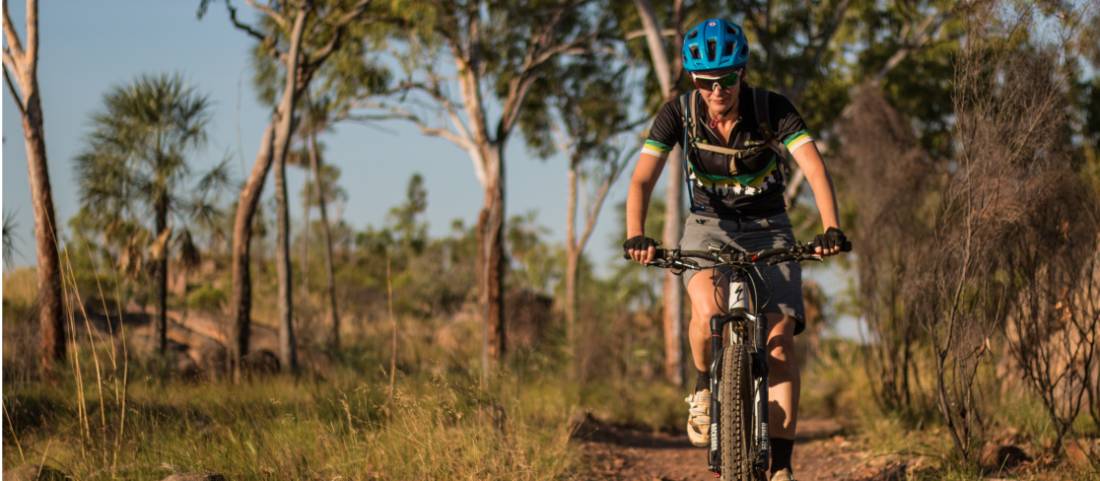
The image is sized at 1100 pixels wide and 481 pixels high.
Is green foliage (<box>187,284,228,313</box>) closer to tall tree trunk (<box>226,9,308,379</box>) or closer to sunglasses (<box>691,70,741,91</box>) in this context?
tall tree trunk (<box>226,9,308,379</box>)

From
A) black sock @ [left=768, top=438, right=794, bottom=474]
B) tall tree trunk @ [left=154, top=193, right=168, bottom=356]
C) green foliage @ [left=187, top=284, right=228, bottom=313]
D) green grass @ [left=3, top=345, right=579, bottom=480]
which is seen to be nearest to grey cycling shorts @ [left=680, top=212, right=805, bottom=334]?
black sock @ [left=768, top=438, right=794, bottom=474]

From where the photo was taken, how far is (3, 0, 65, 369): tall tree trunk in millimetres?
12375

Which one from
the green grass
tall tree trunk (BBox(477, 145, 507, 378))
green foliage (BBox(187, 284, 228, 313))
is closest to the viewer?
the green grass

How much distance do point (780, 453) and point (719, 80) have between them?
1.57 m

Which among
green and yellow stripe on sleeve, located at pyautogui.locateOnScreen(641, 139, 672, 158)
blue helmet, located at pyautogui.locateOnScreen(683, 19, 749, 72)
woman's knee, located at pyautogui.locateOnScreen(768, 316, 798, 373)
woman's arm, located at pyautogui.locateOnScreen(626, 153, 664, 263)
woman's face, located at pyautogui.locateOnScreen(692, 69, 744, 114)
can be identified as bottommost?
woman's knee, located at pyautogui.locateOnScreen(768, 316, 798, 373)

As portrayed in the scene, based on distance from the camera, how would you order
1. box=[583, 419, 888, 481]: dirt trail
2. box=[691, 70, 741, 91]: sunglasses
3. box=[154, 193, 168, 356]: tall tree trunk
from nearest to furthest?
box=[691, 70, 741, 91]: sunglasses
box=[583, 419, 888, 481]: dirt trail
box=[154, 193, 168, 356]: tall tree trunk

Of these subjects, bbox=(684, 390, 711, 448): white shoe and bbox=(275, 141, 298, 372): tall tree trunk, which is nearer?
bbox=(684, 390, 711, 448): white shoe

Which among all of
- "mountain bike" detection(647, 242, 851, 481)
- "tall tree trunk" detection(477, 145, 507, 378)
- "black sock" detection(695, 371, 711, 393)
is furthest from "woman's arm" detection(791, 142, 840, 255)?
"tall tree trunk" detection(477, 145, 507, 378)

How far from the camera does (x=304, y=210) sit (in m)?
38.9

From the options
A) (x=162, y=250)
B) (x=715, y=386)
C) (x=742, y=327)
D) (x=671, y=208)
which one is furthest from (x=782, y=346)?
(x=162, y=250)

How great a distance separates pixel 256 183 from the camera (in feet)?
47.9

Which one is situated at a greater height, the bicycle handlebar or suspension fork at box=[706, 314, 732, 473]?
the bicycle handlebar

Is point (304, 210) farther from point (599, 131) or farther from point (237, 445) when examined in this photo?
point (237, 445)

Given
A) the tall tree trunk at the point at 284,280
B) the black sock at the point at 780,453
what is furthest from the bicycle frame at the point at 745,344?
the tall tree trunk at the point at 284,280
